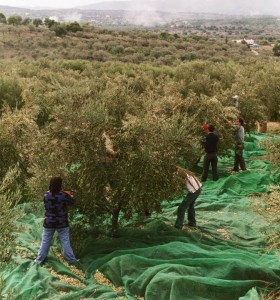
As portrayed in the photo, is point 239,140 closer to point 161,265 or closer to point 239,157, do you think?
point 239,157

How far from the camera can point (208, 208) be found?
13047 millimetres

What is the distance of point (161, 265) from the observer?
28.1ft

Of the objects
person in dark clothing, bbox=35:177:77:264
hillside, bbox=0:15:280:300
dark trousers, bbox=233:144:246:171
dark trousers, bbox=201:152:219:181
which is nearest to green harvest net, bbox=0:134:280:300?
hillside, bbox=0:15:280:300

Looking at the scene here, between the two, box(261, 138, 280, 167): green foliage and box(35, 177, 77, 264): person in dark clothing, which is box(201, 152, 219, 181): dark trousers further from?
box(35, 177, 77, 264): person in dark clothing

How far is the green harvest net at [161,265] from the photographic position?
26.3 ft

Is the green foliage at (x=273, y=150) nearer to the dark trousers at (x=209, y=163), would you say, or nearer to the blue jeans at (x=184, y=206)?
the dark trousers at (x=209, y=163)

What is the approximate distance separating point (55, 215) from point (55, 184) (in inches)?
25.6

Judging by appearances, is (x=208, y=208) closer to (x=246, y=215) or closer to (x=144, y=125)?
(x=246, y=215)

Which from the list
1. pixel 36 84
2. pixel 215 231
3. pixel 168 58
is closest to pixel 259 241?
pixel 215 231

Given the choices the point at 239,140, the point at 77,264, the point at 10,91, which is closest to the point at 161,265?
the point at 77,264

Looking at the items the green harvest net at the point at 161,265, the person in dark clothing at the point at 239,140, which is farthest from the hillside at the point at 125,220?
the person in dark clothing at the point at 239,140

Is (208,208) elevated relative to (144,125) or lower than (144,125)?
lower

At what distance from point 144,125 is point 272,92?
22.8m

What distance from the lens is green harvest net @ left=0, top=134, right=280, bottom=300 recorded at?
8008 mm
